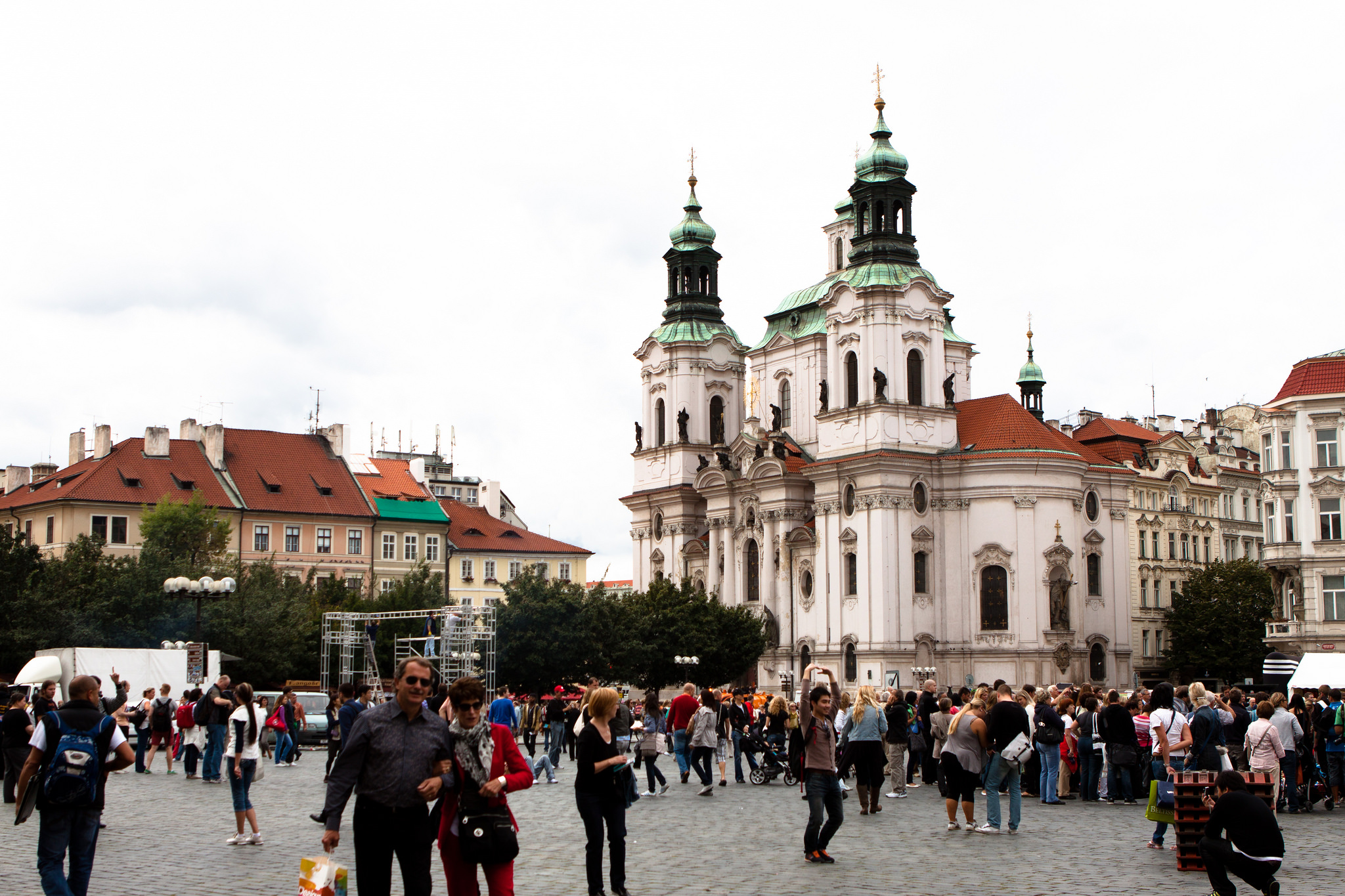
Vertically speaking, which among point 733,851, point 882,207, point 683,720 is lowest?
point 733,851

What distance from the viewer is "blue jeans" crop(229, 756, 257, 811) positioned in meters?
15.6

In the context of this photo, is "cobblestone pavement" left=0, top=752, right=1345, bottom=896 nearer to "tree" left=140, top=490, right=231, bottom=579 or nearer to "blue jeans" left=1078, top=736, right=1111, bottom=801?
"blue jeans" left=1078, top=736, right=1111, bottom=801

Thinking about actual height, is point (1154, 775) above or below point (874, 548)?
below

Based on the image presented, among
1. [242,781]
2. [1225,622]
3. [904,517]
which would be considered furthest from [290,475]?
[242,781]

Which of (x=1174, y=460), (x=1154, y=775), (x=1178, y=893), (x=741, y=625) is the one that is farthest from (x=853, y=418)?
(x=1178, y=893)

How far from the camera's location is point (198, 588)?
33281 mm

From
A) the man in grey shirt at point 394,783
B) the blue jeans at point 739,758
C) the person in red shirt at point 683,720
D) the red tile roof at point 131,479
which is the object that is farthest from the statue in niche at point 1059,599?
the man in grey shirt at point 394,783

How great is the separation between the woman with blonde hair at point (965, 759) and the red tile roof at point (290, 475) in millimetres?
60504

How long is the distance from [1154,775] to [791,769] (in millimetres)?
8256

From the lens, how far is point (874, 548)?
64375 millimetres

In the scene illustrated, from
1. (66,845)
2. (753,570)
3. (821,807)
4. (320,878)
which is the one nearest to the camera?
(320,878)

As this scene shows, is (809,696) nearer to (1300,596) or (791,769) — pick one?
(791,769)

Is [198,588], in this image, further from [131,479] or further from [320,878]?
[131,479]

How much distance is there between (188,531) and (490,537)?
2407cm
